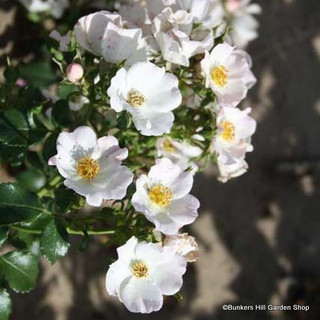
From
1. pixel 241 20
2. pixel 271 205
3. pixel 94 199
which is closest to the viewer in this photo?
pixel 94 199

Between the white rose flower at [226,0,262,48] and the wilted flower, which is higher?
the wilted flower


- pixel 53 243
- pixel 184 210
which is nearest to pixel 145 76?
pixel 184 210

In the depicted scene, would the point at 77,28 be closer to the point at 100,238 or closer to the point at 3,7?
the point at 3,7

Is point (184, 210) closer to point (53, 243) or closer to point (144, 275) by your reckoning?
point (144, 275)

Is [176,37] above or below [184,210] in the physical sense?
above

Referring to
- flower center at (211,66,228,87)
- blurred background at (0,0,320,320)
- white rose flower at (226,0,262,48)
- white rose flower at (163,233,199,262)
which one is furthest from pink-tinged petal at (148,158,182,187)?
blurred background at (0,0,320,320)

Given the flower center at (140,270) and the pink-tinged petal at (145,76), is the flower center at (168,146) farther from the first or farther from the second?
the flower center at (140,270)

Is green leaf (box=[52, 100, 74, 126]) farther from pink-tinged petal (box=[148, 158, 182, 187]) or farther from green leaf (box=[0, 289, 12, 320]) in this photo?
green leaf (box=[0, 289, 12, 320])

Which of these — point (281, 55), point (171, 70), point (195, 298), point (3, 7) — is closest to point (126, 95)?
point (171, 70)
